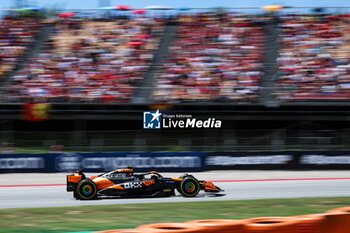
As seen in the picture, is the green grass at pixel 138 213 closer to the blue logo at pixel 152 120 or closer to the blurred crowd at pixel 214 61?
the blue logo at pixel 152 120

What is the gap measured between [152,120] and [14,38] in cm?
1035

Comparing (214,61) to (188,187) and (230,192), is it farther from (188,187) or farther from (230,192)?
(188,187)

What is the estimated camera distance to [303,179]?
18.8m

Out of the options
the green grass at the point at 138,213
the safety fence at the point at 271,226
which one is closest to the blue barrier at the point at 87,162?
the green grass at the point at 138,213

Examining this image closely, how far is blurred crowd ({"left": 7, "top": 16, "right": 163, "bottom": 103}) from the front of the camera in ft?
74.0

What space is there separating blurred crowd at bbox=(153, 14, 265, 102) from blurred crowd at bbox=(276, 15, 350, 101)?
1349 millimetres

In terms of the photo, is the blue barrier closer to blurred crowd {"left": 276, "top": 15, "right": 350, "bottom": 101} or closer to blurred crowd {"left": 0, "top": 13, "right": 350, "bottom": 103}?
blurred crowd {"left": 0, "top": 13, "right": 350, "bottom": 103}

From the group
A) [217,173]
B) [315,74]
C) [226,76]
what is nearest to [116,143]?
[217,173]

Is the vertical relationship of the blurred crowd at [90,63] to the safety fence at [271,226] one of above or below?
above

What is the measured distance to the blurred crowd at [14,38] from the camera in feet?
81.4

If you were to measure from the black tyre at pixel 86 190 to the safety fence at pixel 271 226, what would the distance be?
632 centimetres

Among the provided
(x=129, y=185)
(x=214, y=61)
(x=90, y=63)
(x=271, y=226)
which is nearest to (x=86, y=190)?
(x=129, y=185)

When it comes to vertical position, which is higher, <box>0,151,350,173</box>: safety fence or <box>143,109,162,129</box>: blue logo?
<box>143,109,162,129</box>: blue logo

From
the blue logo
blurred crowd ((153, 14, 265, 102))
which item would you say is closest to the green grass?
the blue logo
